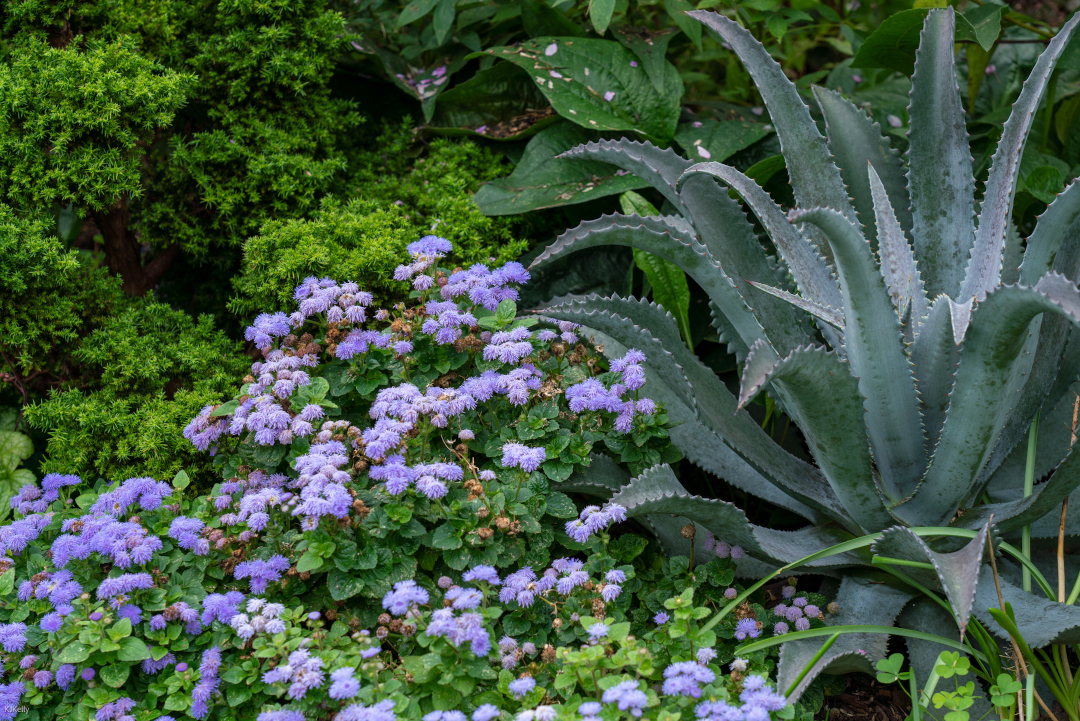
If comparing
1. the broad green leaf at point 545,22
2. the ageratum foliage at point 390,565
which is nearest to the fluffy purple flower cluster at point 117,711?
the ageratum foliage at point 390,565

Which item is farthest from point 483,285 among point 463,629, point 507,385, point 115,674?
point 115,674

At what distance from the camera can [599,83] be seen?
9.09ft

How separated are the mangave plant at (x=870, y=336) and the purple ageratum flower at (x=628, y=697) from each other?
37 cm

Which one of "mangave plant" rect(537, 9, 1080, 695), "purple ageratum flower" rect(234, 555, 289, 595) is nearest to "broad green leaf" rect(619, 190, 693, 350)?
"mangave plant" rect(537, 9, 1080, 695)

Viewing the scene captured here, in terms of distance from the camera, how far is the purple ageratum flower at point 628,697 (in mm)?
1248

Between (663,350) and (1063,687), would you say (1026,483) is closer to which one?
(1063,687)

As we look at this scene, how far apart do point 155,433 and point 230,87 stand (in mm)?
1109

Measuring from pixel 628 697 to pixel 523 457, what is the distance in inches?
20.7

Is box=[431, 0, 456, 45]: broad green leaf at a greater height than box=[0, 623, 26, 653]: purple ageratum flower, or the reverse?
box=[431, 0, 456, 45]: broad green leaf

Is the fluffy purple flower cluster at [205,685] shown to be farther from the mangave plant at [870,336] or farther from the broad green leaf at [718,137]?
the broad green leaf at [718,137]

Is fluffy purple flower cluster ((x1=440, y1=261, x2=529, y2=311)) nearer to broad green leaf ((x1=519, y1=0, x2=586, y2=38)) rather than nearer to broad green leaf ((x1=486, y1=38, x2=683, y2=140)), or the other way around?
broad green leaf ((x1=486, y1=38, x2=683, y2=140))

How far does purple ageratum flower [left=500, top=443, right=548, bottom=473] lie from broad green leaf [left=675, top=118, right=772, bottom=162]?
133 cm

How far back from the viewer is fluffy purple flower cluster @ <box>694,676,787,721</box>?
50.8 inches

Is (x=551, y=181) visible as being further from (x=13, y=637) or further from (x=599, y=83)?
(x=13, y=637)
